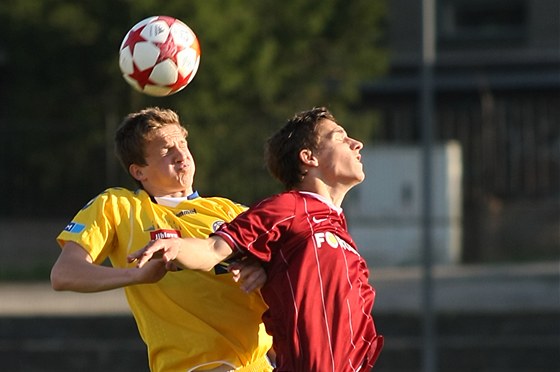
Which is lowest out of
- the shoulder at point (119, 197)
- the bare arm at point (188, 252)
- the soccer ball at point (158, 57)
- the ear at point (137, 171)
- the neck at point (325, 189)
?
the bare arm at point (188, 252)

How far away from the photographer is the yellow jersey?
430 centimetres

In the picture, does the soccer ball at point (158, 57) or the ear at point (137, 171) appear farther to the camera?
the soccer ball at point (158, 57)

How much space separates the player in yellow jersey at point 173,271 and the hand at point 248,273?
0.70 feet

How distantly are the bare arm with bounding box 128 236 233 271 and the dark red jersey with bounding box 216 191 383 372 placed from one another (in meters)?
0.09

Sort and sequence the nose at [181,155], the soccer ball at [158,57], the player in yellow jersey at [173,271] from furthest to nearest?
the soccer ball at [158,57]
the nose at [181,155]
the player in yellow jersey at [173,271]

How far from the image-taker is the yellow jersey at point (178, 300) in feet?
14.1

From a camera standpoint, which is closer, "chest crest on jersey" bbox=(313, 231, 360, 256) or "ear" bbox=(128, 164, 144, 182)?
"chest crest on jersey" bbox=(313, 231, 360, 256)

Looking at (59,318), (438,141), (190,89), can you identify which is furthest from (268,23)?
(59,318)

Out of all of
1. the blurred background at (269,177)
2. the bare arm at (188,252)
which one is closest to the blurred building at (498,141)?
the blurred background at (269,177)

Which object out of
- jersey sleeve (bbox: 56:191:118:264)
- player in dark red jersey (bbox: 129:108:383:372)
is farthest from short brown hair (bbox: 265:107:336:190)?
jersey sleeve (bbox: 56:191:118:264)

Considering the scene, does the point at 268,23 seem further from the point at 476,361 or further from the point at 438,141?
the point at 476,361

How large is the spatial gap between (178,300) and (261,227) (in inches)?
21.6

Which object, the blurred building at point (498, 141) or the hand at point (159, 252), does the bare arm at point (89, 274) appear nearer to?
the hand at point (159, 252)

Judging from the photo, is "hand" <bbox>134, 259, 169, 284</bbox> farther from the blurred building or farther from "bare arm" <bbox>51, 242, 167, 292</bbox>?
the blurred building
